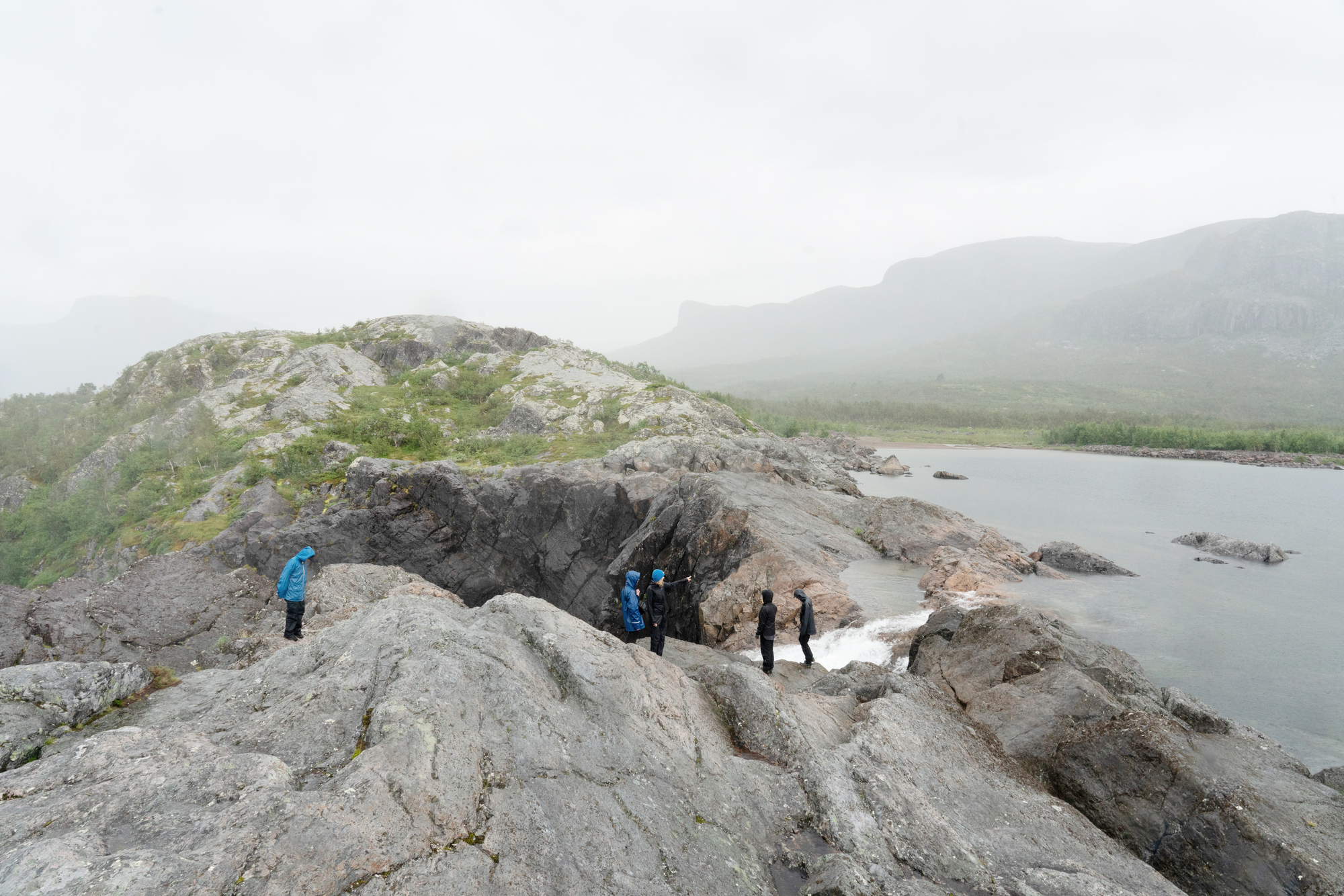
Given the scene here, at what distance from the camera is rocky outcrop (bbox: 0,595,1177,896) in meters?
5.61

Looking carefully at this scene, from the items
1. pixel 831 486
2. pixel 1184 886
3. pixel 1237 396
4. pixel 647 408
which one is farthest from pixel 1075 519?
pixel 1237 396

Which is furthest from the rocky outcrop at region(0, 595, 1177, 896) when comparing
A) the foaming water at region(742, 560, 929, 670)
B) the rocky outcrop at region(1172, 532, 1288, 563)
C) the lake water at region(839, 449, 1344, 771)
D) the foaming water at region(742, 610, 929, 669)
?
the rocky outcrop at region(1172, 532, 1288, 563)

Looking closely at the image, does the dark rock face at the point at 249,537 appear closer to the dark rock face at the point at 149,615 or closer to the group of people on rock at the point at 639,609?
the dark rock face at the point at 149,615

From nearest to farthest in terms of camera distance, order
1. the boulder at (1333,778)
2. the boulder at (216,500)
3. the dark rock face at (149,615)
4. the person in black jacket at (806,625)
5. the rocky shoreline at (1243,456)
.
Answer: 1. the boulder at (1333,778)
2. the dark rock face at (149,615)
3. the person in black jacket at (806,625)
4. the boulder at (216,500)
5. the rocky shoreline at (1243,456)

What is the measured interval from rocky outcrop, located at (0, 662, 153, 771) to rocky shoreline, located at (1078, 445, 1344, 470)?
11600 cm

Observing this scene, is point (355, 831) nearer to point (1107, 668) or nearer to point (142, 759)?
point (142, 759)

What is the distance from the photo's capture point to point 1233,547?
36125 mm

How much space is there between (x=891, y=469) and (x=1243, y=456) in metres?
58.8

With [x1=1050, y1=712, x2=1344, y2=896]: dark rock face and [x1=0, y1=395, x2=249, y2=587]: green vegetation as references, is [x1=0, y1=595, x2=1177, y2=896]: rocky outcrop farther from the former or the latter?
[x1=0, y1=395, x2=249, y2=587]: green vegetation

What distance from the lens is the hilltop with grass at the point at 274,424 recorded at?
31.1 meters

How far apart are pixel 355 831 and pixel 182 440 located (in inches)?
1699

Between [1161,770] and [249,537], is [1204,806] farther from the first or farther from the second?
[249,537]

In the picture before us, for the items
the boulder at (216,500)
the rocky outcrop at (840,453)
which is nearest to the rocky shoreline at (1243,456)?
the rocky outcrop at (840,453)

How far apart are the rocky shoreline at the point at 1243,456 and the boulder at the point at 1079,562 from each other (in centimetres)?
7530
